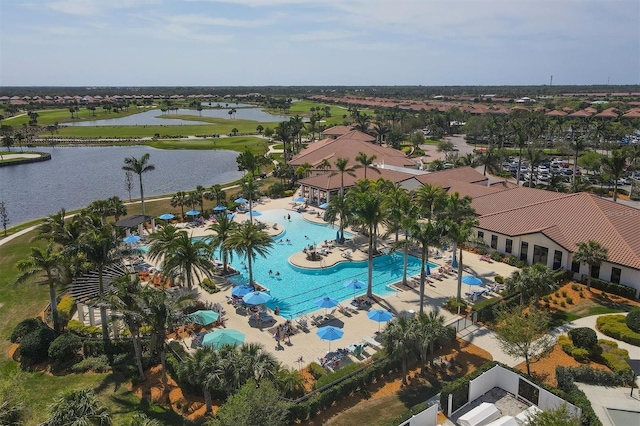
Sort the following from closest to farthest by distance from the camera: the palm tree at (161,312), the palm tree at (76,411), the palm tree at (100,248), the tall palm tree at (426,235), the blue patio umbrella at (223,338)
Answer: the palm tree at (76,411)
the palm tree at (161,312)
the blue patio umbrella at (223,338)
the palm tree at (100,248)
the tall palm tree at (426,235)

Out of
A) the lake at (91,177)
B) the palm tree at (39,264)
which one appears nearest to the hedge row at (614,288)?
the palm tree at (39,264)

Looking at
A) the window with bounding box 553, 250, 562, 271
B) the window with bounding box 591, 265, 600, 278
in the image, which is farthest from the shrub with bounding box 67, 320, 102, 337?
the window with bounding box 591, 265, 600, 278

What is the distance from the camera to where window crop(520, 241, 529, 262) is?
39.8 metres

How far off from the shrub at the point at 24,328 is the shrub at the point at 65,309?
→ 1.15 m

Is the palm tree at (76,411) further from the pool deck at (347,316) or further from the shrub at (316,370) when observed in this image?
the pool deck at (347,316)

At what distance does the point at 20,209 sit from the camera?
2594 inches

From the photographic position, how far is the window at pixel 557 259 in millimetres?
37812

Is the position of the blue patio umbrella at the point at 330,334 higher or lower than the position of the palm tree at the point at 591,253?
lower

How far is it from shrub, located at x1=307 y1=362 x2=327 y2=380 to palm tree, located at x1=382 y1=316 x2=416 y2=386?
400cm

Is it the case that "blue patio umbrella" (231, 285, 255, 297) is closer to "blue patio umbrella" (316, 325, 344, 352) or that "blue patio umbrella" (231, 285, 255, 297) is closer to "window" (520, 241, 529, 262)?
"blue patio umbrella" (316, 325, 344, 352)

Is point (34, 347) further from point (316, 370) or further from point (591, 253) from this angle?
point (591, 253)

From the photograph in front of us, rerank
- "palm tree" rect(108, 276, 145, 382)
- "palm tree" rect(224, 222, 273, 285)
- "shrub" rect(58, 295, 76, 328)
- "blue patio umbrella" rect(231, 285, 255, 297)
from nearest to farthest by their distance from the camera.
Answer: "palm tree" rect(108, 276, 145, 382)
"shrub" rect(58, 295, 76, 328)
"blue patio umbrella" rect(231, 285, 255, 297)
"palm tree" rect(224, 222, 273, 285)

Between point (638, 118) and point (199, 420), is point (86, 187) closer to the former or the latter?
point (199, 420)

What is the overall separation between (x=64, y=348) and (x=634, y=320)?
119 ft
